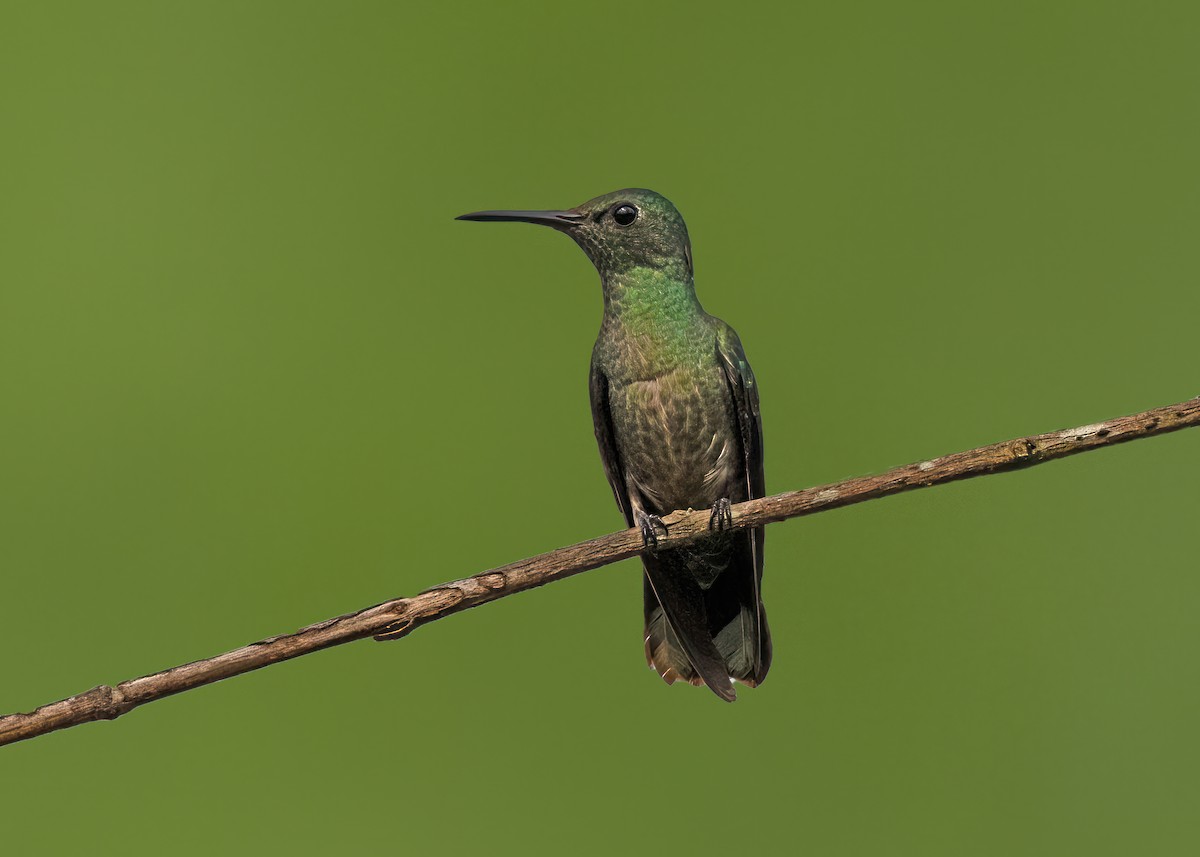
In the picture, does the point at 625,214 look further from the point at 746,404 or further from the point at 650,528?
the point at 650,528

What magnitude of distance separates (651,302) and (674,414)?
11.2 inches

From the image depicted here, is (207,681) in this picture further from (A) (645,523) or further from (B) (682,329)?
(B) (682,329)

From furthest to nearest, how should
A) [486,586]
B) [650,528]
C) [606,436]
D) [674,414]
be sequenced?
[606,436], [674,414], [650,528], [486,586]

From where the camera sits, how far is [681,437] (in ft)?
9.62

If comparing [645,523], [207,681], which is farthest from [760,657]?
Result: [207,681]

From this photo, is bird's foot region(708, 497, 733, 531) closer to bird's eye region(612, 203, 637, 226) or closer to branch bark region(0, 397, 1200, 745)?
branch bark region(0, 397, 1200, 745)

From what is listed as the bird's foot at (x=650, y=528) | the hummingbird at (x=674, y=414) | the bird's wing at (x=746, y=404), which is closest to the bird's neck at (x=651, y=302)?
the hummingbird at (x=674, y=414)

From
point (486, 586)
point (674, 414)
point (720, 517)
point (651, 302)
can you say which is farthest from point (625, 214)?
point (486, 586)

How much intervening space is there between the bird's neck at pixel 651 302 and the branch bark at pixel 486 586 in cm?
84

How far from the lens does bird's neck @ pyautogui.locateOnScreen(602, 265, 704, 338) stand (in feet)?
9.55

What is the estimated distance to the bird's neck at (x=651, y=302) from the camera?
2.91 m

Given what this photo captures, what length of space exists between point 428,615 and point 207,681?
39 centimetres

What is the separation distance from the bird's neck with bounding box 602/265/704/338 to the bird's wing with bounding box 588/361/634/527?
0.17m

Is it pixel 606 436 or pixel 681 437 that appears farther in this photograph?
pixel 606 436
